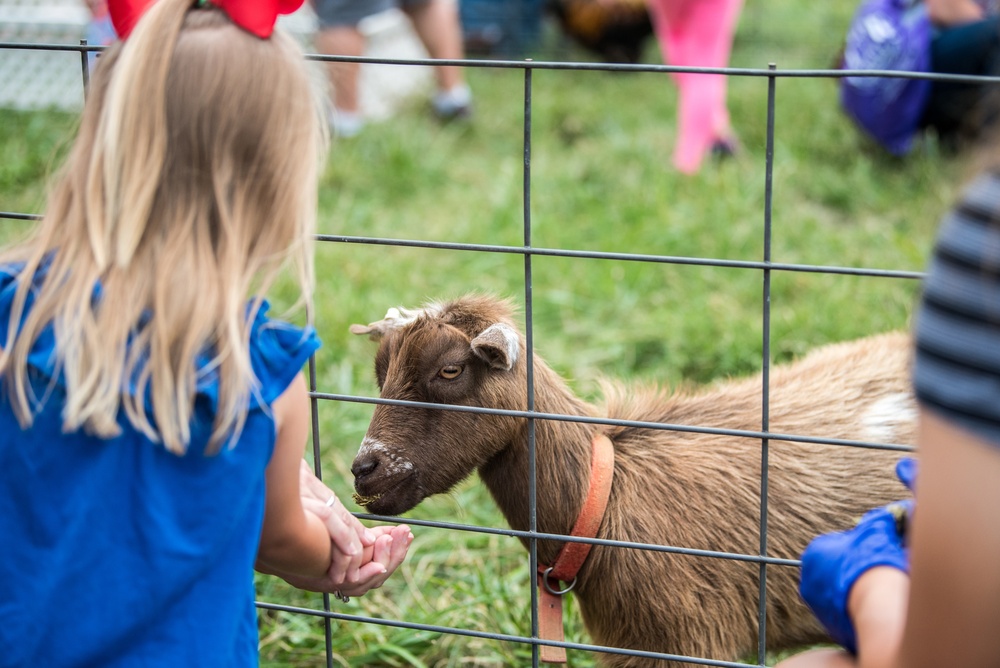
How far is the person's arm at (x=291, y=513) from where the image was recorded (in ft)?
5.87

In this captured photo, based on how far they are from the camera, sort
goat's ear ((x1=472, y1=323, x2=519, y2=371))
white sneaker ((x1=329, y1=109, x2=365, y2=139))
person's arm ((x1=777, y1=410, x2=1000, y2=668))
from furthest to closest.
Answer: white sneaker ((x1=329, y1=109, x2=365, y2=139)), goat's ear ((x1=472, y1=323, x2=519, y2=371)), person's arm ((x1=777, y1=410, x2=1000, y2=668))

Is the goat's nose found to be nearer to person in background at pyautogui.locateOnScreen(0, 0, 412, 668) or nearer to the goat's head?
the goat's head

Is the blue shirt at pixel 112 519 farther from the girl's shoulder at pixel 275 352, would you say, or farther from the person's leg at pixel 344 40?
the person's leg at pixel 344 40

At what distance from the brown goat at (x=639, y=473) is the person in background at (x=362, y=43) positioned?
455cm

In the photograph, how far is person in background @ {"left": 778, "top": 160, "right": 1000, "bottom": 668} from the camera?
1192 millimetres

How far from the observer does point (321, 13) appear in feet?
24.4

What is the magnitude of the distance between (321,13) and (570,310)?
3374mm

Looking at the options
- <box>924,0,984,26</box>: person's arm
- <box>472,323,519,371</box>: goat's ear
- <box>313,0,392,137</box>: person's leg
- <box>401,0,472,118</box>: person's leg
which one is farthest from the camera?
<box>401,0,472,118</box>: person's leg

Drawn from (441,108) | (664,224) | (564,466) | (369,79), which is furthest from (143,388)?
(369,79)

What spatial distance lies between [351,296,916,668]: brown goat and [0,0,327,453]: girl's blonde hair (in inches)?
43.6

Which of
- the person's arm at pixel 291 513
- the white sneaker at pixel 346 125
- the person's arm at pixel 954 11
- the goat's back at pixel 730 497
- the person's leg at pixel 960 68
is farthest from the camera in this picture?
the white sneaker at pixel 346 125

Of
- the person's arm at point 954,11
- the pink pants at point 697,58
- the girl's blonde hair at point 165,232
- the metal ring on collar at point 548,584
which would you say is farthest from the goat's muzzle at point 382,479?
the person's arm at point 954,11

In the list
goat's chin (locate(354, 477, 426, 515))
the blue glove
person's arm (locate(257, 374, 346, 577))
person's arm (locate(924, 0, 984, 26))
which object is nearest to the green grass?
goat's chin (locate(354, 477, 426, 515))

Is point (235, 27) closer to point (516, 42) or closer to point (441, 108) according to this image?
point (441, 108)
